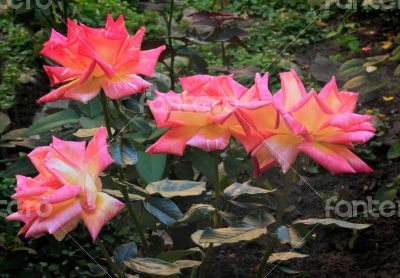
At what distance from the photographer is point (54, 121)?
6.06ft

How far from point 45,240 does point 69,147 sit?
144 cm

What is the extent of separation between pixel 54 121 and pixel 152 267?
2.64 ft

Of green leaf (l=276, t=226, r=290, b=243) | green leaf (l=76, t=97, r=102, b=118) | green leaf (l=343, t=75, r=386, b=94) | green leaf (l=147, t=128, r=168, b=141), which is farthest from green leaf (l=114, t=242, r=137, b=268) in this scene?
green leaf (l=343, t=75, r=386, b=94)

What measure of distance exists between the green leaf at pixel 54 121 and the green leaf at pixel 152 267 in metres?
0.72

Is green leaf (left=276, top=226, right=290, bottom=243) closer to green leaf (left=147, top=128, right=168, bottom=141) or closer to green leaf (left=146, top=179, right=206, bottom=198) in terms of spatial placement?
green leaf (left=146, top=179, right=206, bottom=198)

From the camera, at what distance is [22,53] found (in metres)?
3.90

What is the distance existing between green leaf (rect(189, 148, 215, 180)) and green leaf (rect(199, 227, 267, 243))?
0.69 metres

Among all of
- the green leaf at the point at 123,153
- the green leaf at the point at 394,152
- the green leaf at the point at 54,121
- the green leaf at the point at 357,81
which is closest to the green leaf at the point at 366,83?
the green leaf at the point at 357,81

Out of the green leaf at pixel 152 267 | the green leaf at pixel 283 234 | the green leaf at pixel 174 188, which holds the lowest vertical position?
the green leaf at pixel 152 267

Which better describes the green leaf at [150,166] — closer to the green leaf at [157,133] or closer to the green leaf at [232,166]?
the green leaf at [157,133]

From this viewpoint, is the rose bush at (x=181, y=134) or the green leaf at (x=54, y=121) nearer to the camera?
the rose bush at (x=181, y=134)

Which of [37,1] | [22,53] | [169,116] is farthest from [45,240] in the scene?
[22,53]

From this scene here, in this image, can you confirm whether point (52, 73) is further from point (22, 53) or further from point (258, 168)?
point (22, 53)

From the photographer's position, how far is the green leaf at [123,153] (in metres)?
1.23
